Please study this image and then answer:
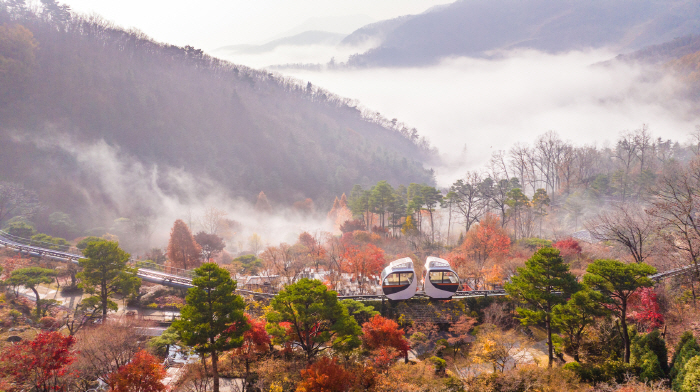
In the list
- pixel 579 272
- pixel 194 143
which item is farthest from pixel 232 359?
pixel 194 143

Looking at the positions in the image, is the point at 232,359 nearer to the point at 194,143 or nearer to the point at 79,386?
the point at 79,386

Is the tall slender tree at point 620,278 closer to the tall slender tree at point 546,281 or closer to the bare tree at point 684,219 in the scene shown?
the tall slender tree at point 546,281

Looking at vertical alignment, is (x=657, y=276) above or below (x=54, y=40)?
below

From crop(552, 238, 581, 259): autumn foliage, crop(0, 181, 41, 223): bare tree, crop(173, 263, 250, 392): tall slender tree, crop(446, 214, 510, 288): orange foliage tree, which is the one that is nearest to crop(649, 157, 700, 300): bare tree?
crop(552, 238, 581, 259): autumn foliage

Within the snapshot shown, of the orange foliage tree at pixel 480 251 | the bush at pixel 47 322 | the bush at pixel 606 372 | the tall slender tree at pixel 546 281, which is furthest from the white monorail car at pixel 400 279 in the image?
the bush at pixel 47 322

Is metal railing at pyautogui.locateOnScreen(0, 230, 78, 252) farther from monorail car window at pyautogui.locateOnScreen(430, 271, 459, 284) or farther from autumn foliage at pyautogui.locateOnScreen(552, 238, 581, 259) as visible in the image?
autumn foliage at pyautogui.locateOnScreen(552, 238, 581, 259)

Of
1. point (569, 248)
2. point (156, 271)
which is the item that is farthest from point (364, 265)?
point (156, 271)
